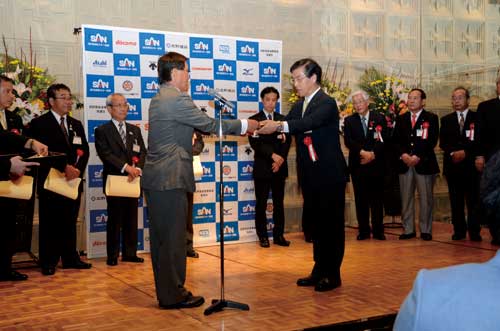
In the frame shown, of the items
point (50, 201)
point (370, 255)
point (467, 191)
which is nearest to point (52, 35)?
point (50, 201)

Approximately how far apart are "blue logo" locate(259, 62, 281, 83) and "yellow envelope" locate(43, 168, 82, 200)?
255 centimetres

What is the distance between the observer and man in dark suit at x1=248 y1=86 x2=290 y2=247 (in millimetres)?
6332

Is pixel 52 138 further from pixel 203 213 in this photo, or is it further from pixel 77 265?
pixel 203 213

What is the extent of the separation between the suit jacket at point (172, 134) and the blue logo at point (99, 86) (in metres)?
2.14

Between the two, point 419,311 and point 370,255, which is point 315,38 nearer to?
point 370,255

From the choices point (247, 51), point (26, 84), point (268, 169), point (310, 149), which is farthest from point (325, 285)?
point (26, 84)

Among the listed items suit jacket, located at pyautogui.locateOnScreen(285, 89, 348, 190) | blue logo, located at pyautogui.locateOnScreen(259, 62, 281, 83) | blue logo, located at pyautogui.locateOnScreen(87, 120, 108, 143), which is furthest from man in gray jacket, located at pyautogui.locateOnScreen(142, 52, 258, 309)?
blue logo, located at pyautogui.locateOnScreen(259, 62, 281, 83)

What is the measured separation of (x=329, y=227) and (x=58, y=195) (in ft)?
8.07

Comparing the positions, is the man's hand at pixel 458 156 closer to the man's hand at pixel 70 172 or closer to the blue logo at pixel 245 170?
the blue logo at pixel 245 170

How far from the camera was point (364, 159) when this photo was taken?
255 inches

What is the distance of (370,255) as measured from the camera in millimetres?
5754

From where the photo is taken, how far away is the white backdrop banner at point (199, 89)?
579 cm

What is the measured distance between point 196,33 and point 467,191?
3559 mm

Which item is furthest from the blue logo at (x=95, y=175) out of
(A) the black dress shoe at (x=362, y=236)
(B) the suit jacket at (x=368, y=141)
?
(A) the black dress shoe at (x=362, y=236)
